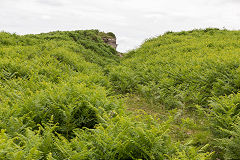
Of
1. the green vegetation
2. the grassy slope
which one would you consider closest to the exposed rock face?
the green vegetation

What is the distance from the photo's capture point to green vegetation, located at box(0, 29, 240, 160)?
3.89 meters

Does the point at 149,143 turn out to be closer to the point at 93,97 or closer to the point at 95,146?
the point at 95,146

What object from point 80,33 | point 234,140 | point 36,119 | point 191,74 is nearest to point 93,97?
point 36,119

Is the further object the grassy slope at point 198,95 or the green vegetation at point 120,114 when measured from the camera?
the grassy slope at point 198,95

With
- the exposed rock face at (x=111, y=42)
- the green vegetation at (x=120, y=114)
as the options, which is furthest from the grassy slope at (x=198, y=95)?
the exposed rock face at (x=111, y=42)

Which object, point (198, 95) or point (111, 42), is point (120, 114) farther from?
point (111, 42)

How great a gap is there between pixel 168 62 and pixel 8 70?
30.1 ft

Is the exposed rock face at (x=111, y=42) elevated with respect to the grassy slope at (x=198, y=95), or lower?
elevated

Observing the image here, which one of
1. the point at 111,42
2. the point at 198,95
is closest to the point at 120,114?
the point at 198,95

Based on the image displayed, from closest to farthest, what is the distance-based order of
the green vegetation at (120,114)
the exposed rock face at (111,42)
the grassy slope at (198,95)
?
1. the green vegetation at (120,114)
2. the grassy slope at (198,95)
3. the exposed rock face at (111,42)

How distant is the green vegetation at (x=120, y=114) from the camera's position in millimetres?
3891

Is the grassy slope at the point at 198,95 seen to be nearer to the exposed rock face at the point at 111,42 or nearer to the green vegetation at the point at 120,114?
the green vegetation at the point at 120,114

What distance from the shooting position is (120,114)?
5.43 metres

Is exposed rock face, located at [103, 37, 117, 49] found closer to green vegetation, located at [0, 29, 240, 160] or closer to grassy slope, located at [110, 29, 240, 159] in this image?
green vegetation, located at [0, 29, 240, 160]
